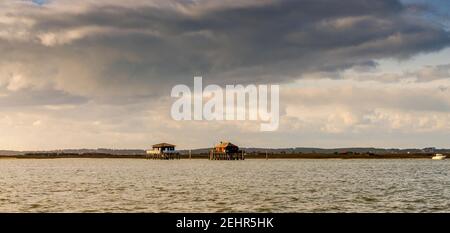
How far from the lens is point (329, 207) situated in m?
39.4

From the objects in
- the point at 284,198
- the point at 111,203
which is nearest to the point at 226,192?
the point at 284,198

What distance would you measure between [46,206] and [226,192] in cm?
1829

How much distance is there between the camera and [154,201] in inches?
1734
